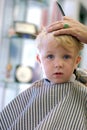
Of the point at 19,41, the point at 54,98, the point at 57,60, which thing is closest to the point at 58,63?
the point at 57,60

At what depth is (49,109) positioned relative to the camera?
1.29 meters

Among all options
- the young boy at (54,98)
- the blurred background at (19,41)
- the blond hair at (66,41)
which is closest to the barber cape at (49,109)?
the young boy at (54,98)

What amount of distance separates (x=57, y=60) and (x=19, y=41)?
2.14m

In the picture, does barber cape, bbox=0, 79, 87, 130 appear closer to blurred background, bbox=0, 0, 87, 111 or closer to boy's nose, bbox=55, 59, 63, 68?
boy's nose, bbox=55, 59, 63, 68

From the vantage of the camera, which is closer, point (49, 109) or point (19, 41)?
point (49, 109)

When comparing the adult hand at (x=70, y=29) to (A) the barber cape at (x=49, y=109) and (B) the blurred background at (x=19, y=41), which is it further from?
(B) the blurred background at (x=19, y=41)

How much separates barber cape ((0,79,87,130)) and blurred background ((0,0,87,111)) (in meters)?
1.78

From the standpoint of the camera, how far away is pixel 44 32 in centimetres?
136

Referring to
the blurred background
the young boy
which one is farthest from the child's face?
the blurred background

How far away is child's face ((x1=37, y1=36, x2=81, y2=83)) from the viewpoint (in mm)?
1297

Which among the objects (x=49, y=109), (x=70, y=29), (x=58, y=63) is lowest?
(x=49, y=109)

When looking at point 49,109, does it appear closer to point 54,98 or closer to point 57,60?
point 54,98

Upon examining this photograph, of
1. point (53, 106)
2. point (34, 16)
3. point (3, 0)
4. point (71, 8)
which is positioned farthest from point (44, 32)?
point (71, 8)

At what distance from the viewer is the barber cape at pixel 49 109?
4.09 ft
